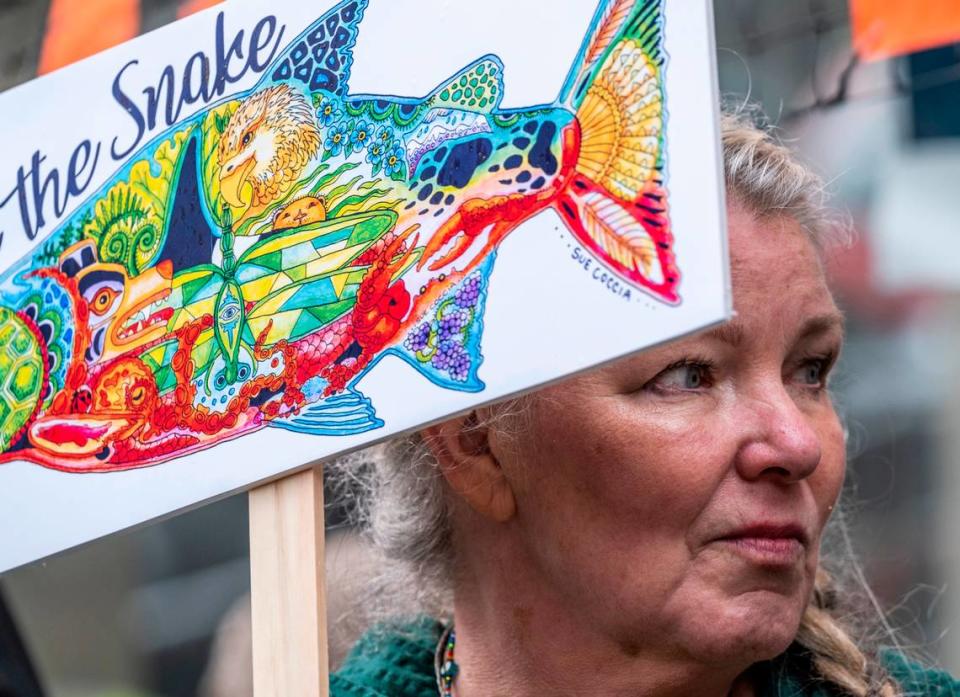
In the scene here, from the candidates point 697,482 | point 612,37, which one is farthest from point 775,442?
point 612,37

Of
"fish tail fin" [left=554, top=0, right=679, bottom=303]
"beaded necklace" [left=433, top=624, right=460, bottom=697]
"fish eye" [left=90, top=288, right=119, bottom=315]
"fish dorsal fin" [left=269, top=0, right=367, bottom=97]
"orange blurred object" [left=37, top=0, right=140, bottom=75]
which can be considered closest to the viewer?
"fish tail fin" [left=554, top=0, right=679, bottom=303]

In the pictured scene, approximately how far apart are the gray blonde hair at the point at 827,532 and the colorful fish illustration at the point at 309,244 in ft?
0.95

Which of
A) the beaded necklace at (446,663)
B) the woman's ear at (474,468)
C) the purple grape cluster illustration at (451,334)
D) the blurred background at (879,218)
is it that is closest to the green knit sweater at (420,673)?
the beaded necklace at (446,663)

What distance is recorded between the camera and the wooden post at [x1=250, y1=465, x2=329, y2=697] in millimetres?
1360

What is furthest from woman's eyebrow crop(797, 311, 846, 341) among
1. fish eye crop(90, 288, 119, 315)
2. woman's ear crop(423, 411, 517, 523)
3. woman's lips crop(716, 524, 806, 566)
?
fish eye crop(90, 288, 119, 315)

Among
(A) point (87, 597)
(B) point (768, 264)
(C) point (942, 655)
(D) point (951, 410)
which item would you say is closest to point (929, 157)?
(D) point (951, 410)

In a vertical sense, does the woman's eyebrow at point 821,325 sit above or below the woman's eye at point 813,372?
above

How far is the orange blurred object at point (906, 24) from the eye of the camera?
229cm

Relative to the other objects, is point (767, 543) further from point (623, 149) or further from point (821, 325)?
point (623, 149)

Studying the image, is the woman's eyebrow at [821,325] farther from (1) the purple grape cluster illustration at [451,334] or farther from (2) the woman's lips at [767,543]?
(1) the purple grape cluster illustration at [451,334]

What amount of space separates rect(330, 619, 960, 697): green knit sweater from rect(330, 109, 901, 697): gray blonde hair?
0.07 ft

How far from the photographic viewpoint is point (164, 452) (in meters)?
1.47

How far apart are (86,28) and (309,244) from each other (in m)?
1.60

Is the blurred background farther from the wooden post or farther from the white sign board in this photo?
the wooden post
